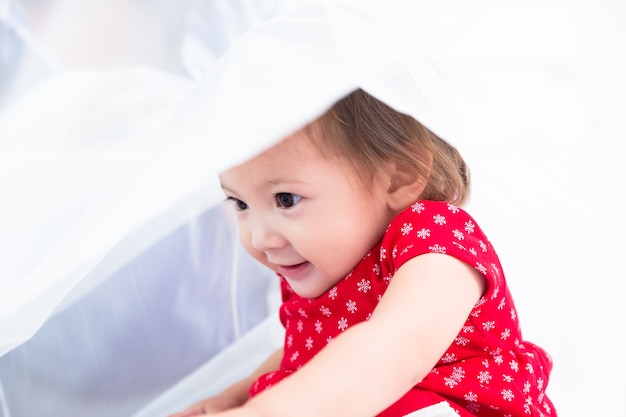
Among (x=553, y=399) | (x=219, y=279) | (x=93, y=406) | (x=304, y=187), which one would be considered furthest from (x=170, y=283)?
(x=553, y=399)

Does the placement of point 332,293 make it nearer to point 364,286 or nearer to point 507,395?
point 364,286

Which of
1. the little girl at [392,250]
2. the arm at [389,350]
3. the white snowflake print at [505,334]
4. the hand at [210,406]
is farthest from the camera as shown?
the hand at [210,406]

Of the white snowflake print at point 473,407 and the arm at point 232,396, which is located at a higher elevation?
the arm at point 232,396

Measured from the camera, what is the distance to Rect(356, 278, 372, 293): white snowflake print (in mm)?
856

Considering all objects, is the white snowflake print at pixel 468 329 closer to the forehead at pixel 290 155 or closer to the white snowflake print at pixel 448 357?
the white snowflake print at pixel 448 357

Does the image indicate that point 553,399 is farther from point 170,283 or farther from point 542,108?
point 170,283

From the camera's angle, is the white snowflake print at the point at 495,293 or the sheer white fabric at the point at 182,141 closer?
the sheer white fabric at the point at 182,141

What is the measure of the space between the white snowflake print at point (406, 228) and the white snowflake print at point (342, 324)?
13 centimetres

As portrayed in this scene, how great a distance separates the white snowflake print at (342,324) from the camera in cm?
87

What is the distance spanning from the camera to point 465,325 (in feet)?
2.68

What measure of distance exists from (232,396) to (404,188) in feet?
1.19

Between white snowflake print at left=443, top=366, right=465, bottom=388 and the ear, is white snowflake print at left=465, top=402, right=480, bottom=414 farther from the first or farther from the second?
the ear

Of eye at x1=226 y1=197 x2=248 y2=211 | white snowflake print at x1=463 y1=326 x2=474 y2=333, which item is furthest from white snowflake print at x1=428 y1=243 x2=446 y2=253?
eye at x1=226 y1=197 x2=248 y2=211

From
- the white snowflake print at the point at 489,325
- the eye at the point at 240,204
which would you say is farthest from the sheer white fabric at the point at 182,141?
the white snowflake print at the point at 489,325
